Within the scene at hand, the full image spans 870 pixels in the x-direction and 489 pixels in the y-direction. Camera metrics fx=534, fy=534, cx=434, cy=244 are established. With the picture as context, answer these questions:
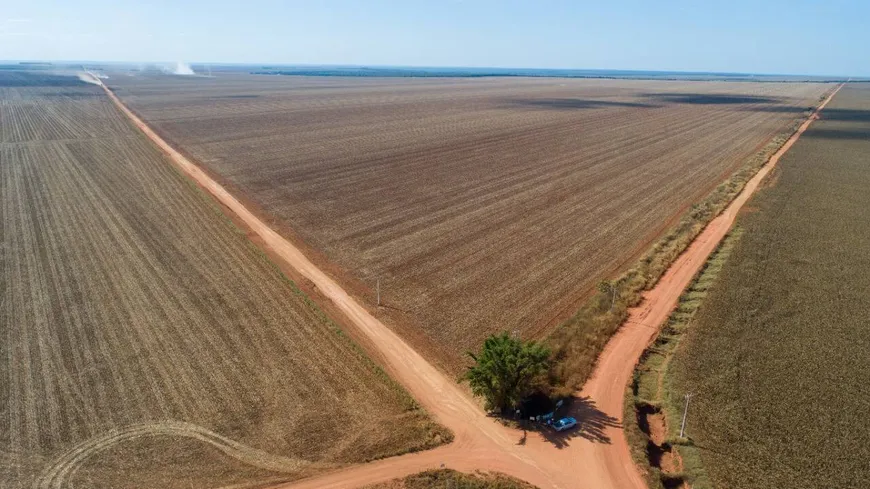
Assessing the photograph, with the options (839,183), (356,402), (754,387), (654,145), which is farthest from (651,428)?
(654,145)

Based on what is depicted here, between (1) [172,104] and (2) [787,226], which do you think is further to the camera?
(1) [172,104]

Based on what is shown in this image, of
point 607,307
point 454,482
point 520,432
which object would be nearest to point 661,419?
point 520,432

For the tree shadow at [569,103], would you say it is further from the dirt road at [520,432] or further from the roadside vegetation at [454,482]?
the roadside vegetation at [454,482]

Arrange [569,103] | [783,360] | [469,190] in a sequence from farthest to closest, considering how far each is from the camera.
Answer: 1. [569,103]
2. [469,190]
3. [783,360]

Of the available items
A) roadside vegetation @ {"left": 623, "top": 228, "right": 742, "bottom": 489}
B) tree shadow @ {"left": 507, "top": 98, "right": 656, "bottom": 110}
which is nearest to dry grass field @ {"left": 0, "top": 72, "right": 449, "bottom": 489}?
roadside vegetation @ {"left": 623, "top": 228, "right": 742, "bottom": 489}

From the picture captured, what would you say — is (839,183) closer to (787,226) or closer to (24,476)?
(787,226)

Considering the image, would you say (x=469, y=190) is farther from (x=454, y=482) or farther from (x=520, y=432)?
(x=454, y=482)

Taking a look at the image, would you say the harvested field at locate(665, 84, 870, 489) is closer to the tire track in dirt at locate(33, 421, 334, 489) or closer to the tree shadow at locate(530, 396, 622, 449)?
the tree shadow at locate(530, 396, 622, 449)
